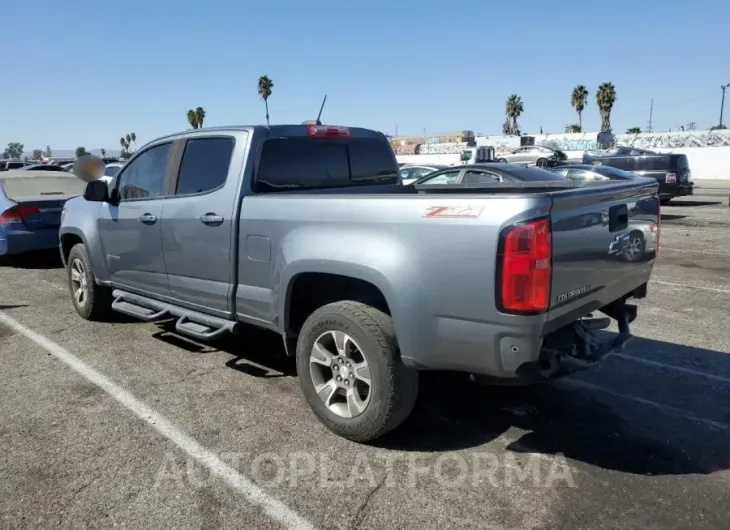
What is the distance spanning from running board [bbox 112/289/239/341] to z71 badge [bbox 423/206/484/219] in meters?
1.89

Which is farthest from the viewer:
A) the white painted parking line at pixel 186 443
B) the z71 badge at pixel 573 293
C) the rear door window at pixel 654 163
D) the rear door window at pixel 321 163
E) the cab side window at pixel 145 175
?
the rear door window at pixel 654 163

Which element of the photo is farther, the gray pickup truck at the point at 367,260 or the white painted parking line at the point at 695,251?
the white painted parking line at the point at 695,251

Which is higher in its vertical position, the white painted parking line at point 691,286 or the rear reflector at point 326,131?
the rear reflector at point 326,131

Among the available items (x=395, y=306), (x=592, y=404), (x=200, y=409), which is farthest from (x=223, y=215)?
(x=592, y=404)

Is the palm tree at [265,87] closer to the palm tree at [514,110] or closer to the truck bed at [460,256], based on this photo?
the palm tree at [514,110]

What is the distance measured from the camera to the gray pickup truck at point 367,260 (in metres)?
2.77

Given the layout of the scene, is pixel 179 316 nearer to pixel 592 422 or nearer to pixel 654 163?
pixel 592 422

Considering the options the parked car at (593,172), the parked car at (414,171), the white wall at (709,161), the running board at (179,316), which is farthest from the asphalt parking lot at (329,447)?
the white wall at (709,161)

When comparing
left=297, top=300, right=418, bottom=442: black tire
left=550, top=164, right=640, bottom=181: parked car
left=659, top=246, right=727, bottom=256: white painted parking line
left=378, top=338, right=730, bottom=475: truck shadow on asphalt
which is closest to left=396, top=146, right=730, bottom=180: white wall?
left=550, top=164, right=640, bottom=181: parked car

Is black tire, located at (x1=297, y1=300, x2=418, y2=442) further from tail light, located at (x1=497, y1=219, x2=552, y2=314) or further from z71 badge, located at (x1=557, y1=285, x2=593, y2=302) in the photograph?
z71 badge, located at (x1=557, y1=285, x2=593, y2=302)

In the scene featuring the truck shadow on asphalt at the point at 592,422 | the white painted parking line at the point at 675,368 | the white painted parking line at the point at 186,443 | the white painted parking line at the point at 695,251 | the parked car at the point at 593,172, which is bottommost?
the white painted parking line at the point at 695,251

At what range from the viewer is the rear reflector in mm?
4439

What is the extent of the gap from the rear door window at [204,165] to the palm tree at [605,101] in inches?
2505

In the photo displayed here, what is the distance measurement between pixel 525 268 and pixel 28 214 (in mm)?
8247
